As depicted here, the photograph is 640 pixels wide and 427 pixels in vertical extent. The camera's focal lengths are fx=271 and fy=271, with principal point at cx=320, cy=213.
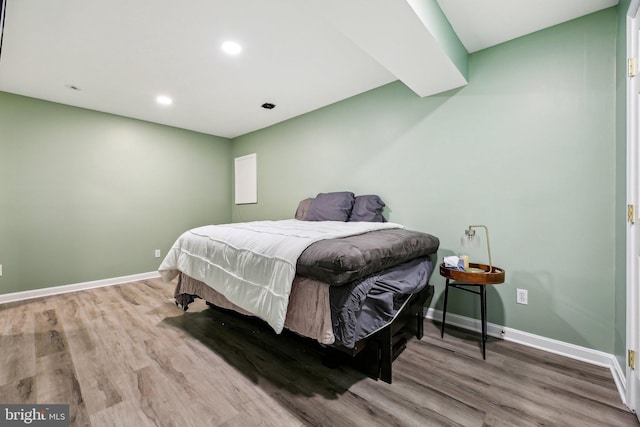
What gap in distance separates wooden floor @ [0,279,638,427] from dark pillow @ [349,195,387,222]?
1.15 meters

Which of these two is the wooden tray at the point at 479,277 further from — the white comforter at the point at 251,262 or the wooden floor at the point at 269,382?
the white comforter at the point at 251,262

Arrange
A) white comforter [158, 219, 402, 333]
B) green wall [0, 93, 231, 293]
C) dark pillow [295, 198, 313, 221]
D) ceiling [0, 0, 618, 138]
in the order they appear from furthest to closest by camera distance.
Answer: dark pillow [295, 198, 313, 221] < green wall [0, 93, 231, 293] < ceiling [0, 0, 618, 138] < white comforter [158, 219, 402, 333]

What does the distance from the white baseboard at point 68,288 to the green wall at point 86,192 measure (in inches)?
2.3

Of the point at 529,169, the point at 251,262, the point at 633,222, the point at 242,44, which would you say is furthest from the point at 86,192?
the point at 633,222

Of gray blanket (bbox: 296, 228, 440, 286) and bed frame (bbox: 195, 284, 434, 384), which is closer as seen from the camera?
gray blanket (bbox: 296, 228, 440, 286)

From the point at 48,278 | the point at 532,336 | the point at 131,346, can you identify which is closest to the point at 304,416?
the point at 131,346

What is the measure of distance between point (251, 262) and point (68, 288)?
3247 millimetres

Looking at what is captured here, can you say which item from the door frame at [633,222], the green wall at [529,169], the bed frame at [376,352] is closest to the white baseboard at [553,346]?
the green wall at [529,169]

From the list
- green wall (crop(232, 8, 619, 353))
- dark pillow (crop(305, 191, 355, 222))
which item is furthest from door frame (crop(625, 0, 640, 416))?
dark pillow (crop(305, 191, 355, 222))

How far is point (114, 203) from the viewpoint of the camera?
380 cm

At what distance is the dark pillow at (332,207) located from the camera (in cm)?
299

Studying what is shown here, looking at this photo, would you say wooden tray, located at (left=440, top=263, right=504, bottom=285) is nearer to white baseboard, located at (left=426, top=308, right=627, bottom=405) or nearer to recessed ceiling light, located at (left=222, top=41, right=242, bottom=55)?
white baseboard, located at (left=426, top=308, right=627, bottom=405)

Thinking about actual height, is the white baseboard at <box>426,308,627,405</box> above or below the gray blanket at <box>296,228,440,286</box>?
below

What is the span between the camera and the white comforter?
1.55 m
